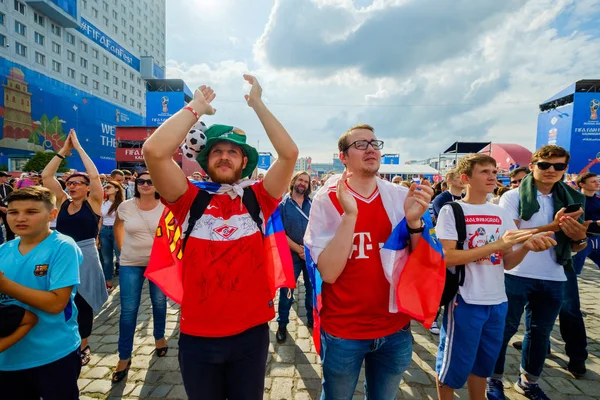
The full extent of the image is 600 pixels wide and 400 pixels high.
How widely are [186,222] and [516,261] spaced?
261 centimetres

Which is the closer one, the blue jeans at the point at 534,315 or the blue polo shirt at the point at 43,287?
the blue polo shirt at the point at 43,287

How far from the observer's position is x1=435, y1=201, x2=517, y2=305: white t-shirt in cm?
240

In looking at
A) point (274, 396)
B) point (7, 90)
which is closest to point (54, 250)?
point (274, 396)

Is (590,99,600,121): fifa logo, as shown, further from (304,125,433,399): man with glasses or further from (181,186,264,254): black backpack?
(181,186,264,254): black backpack

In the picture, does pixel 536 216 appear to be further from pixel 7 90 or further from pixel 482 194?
pixel 7 90

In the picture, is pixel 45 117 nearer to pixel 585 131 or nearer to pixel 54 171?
pixel 54 171

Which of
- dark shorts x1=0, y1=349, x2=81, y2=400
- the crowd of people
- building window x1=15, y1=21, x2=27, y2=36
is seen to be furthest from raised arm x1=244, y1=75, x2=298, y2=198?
building window x1=15, y1=21, x2=27, y2=36

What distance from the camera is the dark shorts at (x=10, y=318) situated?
1808 mm

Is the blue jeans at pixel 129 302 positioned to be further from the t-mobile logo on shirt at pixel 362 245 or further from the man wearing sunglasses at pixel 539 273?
the man wearing sunglasses at pixel 539 273

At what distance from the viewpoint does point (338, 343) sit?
1921 mm

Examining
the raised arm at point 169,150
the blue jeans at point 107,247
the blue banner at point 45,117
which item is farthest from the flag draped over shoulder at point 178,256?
the blue banner at point 45,117

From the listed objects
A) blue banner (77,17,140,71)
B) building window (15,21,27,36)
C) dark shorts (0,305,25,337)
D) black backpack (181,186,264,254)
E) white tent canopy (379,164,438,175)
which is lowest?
dark shorts (0,305,25,337)

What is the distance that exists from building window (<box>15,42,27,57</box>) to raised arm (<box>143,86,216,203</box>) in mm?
49332

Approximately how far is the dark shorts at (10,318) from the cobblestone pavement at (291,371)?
5.05 feet
